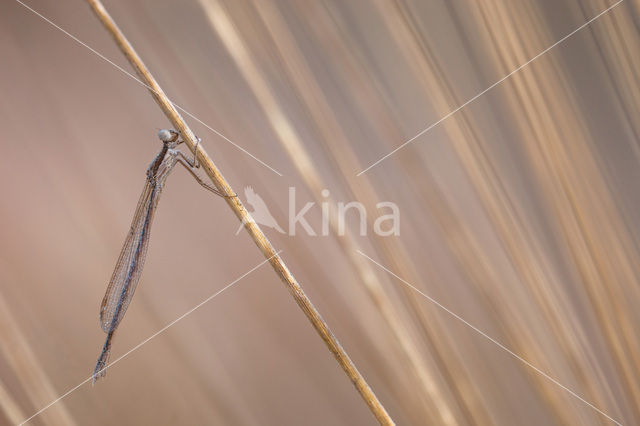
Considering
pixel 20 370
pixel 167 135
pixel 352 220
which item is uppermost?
pixel 167 135

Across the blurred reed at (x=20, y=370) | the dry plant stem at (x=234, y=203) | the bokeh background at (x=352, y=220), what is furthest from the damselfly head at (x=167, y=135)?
the blurred reed at (x=20, y=370)

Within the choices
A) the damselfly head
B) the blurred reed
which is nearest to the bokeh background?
the blurred reed

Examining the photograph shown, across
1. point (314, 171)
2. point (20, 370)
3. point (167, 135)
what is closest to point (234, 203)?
point (167, 135)

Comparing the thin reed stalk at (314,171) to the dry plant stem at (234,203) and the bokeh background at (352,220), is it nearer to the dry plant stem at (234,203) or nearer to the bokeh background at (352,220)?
the bokeh background at (352,220)

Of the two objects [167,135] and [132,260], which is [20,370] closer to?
[132,260]

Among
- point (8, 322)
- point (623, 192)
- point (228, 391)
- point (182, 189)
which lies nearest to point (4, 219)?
point (8, 322)

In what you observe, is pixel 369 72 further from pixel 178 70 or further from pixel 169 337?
pixel 169 337

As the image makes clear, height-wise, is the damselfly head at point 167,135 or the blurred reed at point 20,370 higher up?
the damselfly head at point 167,135
